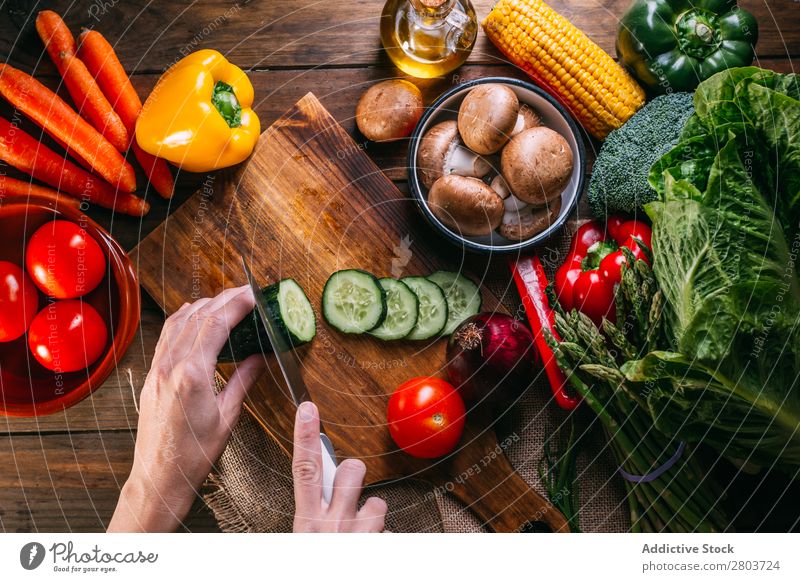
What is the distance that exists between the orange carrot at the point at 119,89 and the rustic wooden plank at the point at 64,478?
2.29 ft

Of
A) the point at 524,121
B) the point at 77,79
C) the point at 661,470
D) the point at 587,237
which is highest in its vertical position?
the point at 77,79

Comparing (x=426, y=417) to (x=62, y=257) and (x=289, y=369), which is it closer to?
(x=289, y=369)

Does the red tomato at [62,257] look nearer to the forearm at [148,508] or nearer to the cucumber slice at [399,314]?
the forearm at [148,508]

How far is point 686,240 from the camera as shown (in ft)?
4.40

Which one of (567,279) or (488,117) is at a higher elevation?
(488,117)

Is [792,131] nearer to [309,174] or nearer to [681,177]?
[681,177]

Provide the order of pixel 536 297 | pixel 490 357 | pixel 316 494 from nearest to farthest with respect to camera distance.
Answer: pixel 316 494 < pixel 490 357 < pixel 536 297

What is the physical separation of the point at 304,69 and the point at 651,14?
93 centimetres

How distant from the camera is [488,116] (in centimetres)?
157

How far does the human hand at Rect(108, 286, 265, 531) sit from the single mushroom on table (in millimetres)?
688

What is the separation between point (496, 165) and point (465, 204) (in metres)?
0.20

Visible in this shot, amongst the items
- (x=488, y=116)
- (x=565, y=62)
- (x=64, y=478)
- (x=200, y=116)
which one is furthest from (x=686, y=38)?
(x=64, y=478)

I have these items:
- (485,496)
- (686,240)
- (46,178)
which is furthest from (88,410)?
(686,240)

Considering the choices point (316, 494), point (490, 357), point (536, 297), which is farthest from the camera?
point (536, 297)
